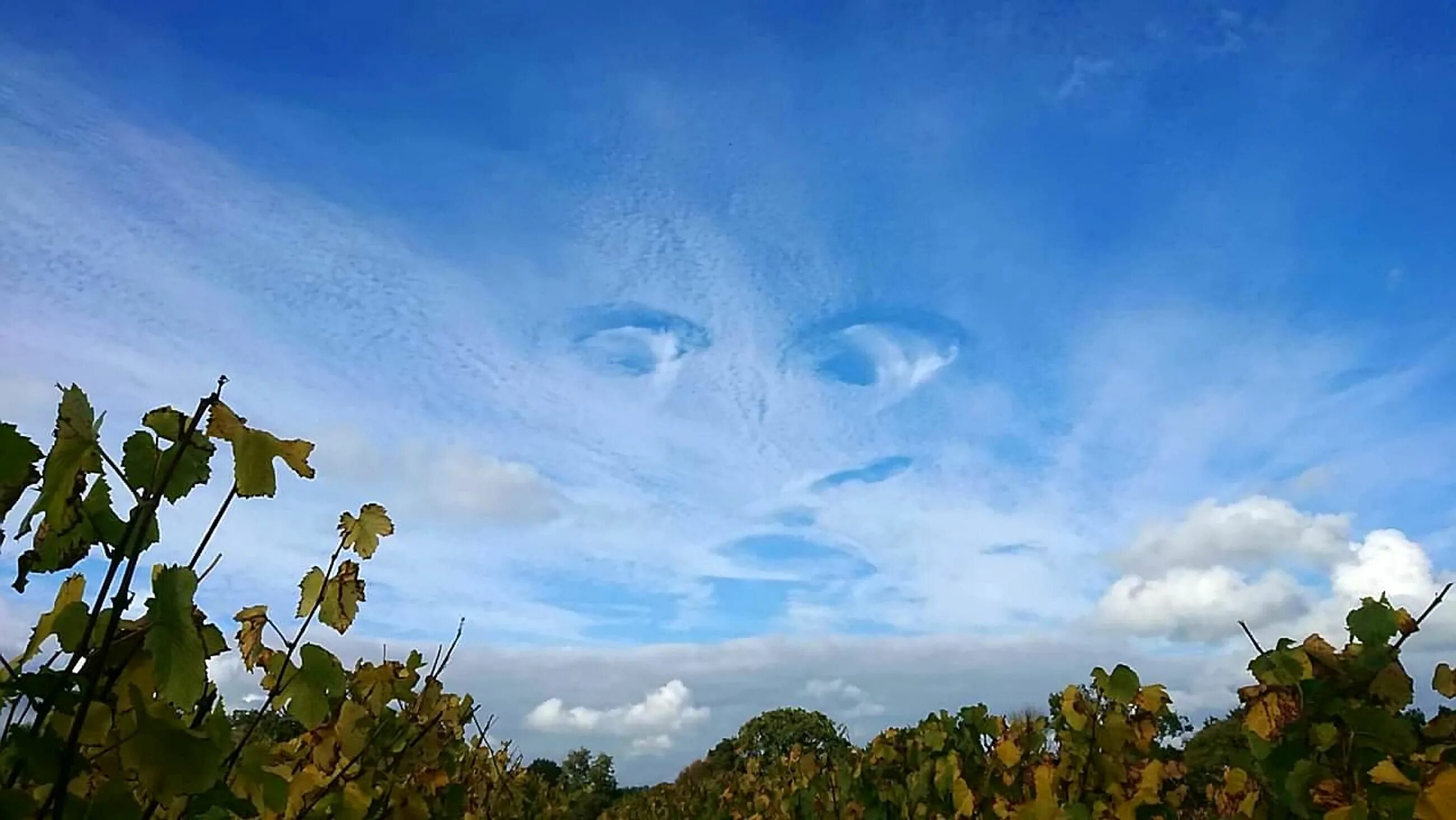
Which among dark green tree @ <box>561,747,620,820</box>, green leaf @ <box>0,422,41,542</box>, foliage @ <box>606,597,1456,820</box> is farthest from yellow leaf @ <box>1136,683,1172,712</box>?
dark green tree @ <box>561,747,620,820</box>

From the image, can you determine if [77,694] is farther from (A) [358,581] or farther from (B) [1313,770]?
(B) [1313,770]

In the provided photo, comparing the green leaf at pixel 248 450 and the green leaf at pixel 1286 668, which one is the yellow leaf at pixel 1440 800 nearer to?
the green leaf at pixel 1286 668

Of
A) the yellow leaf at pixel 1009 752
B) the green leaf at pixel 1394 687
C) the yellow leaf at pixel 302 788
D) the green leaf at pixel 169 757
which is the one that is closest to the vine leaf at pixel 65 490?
the green leaf at pixel 169 757

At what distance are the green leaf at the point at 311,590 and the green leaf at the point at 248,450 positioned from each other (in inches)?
28.2

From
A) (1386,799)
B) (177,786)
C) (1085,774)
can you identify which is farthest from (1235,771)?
(177,786)

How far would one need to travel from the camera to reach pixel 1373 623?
3361 mm

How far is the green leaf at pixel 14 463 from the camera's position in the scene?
1.43 m

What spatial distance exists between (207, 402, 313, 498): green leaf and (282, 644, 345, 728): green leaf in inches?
21.5

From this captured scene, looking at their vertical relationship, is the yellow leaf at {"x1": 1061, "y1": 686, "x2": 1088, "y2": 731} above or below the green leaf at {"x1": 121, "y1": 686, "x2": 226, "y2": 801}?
Result: above

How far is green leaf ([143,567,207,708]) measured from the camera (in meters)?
1.48

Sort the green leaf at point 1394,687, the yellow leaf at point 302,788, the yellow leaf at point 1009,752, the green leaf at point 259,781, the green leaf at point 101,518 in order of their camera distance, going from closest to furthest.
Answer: the green leaf at point 101,518 → the green leaf at point 259,781 → the yellow leaf at point 302,788 → the green leaf at point 1394,687 → the yellow leaf at point 1009,752

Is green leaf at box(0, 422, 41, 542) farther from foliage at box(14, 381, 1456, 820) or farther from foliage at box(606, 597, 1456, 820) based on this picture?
foliage at box(606, 597, 1456, 820)

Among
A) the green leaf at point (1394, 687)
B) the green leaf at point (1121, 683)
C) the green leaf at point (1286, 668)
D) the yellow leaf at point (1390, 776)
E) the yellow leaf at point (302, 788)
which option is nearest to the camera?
the yellow leaf at point (1390, 776)

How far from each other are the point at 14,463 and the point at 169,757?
0.44m
